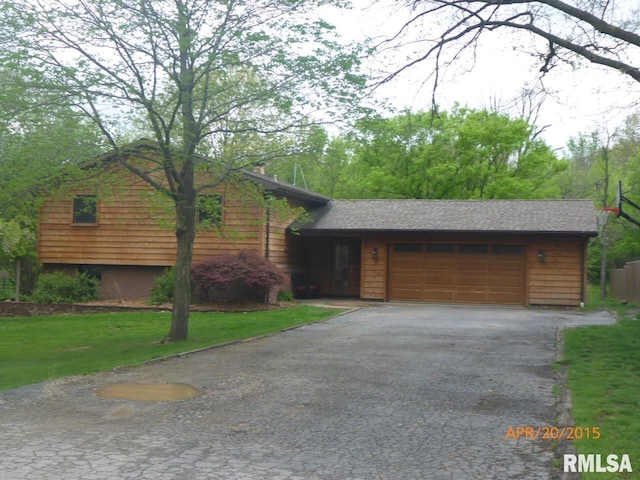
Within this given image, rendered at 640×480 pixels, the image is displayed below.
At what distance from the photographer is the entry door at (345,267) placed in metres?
27.2

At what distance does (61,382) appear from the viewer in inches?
389

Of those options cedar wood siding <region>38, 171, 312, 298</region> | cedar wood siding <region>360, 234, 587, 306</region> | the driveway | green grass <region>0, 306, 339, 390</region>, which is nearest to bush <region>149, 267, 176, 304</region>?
cedar wood siding <region>38, 171, 312, 298</region>

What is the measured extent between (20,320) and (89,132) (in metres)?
11.0

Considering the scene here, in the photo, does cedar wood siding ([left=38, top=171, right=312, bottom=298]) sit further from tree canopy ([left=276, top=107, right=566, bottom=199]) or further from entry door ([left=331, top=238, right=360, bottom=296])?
tree canopy ([left=276, top=107, right=566, bottom=199])

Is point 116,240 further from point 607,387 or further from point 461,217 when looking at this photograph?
point 607,387

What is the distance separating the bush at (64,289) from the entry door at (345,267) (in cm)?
888

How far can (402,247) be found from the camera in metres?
25.1

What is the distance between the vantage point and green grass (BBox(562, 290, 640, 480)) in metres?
6.20

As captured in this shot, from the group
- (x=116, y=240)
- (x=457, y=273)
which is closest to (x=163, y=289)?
(x=116, y=240)

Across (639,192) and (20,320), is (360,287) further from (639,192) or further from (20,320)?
(639,192)

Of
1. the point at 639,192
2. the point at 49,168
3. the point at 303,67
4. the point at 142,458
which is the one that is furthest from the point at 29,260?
the point at 639,192

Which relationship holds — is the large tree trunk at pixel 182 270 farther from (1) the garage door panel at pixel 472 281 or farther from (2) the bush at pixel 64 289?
(1) the garage door panel at pixel 472 281
